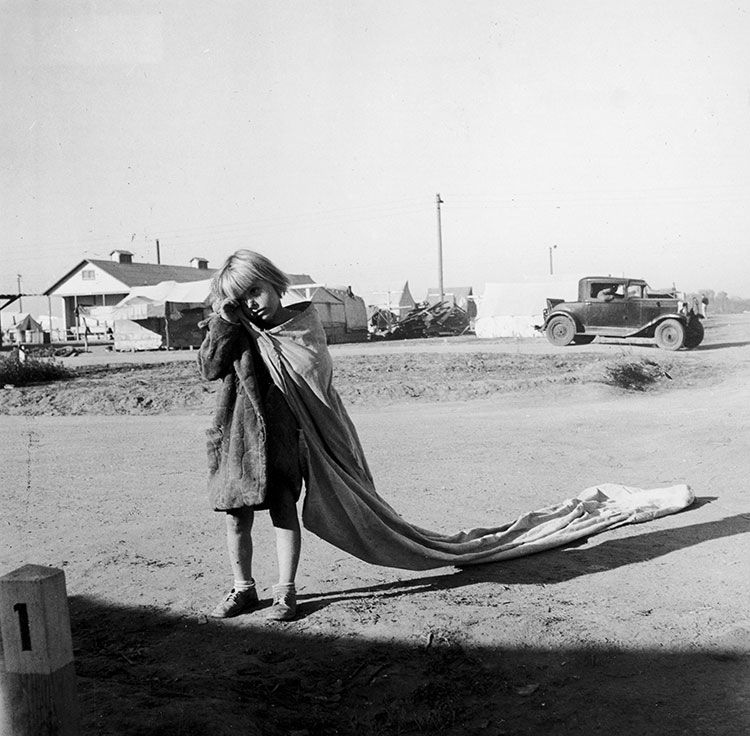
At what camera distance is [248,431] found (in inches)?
133

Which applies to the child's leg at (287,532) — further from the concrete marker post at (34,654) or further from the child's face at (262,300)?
the concrete marker post at (34,654)

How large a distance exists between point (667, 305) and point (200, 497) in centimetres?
1710

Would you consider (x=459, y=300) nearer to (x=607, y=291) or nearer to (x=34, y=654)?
(x=607, y=291)

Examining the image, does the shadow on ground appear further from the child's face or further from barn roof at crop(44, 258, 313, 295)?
barn roof at crop(44, 258, 313, 295)

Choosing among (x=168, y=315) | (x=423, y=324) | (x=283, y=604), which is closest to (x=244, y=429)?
(x=283, y=604)

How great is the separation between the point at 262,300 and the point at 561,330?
18.9 metres

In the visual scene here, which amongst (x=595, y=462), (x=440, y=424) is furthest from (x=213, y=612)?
(x=440, y=424)

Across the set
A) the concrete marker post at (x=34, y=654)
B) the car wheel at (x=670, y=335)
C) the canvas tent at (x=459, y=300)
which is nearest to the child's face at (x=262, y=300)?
the concrete marker post at (x=34, y=654)

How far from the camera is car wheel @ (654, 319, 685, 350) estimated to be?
19391 millimetres

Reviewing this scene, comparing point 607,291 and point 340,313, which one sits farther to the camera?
point 340,313

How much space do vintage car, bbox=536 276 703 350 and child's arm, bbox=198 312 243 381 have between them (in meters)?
17.9

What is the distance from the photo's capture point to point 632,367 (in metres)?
13.9

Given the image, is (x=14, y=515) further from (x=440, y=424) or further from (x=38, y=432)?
(x=440, y=424)

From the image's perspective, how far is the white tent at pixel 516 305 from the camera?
29.7 meters
